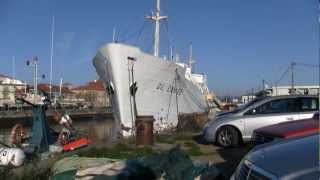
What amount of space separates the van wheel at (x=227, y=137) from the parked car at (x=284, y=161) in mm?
8218

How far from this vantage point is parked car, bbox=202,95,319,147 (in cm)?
1289

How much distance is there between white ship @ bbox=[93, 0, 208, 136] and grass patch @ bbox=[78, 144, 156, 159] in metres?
8.80

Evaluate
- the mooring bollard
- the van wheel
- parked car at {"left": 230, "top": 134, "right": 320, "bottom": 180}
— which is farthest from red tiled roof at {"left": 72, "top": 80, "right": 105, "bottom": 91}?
parked car at {"left": 230, "top": 134, "right": 320, "bottom": 180}

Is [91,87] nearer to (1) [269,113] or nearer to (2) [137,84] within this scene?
(2) [137,84]

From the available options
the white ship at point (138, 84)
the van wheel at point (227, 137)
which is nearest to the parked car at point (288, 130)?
the van wheel at point (227, 137)

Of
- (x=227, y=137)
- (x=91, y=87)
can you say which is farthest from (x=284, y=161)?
(x=91, y=87)

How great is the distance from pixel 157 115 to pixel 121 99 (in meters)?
2.55

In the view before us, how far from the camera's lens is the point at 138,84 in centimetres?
2348

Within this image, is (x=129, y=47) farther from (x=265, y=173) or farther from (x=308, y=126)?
(x=265, y=173)

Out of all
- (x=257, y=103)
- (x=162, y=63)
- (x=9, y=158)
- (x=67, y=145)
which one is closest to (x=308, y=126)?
(x=257, y=103)

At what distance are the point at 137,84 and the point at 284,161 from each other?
1953 cm

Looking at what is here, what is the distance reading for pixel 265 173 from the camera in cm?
402

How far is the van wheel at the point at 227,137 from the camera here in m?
13.2

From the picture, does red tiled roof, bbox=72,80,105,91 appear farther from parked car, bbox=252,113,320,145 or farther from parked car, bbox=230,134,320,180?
parked car, bbox=230,134,320,180
